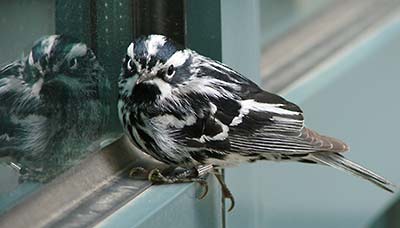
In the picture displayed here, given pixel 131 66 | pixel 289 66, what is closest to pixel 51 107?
pixel 131 66

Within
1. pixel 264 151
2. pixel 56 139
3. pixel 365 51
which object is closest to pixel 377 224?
pixel 365 51

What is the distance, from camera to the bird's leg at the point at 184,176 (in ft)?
8.60

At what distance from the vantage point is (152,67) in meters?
2.41

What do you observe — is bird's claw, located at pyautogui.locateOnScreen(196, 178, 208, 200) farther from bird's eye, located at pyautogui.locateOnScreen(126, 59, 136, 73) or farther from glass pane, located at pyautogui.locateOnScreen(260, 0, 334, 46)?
A: glass pane, located at pyautogui.locateOnScreen(260, 0, 334, 46)

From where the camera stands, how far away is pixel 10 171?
2.27m

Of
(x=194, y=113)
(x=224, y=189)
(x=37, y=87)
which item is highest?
(x=37, y=87)

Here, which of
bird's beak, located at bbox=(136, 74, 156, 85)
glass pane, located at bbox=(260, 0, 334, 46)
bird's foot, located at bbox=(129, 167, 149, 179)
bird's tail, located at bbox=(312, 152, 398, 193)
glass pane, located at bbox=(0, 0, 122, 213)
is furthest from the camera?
glass pane, located at bbox=(260, 0, 334, 46)

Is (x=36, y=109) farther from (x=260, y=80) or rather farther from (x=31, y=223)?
(x=260, y=80)

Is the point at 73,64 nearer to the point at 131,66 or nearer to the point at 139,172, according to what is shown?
the point at 131,66

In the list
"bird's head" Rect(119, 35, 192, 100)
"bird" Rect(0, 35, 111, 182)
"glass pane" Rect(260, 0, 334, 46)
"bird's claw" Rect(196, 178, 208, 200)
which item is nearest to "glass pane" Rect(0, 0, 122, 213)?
"bird" Rect(0, 35, 111, 182)

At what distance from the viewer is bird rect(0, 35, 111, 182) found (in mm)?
2254

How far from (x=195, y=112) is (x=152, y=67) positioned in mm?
149

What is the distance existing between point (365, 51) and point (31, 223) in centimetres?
162

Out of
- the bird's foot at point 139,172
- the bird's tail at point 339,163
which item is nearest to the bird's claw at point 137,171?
the bird's foot at point 139,172
